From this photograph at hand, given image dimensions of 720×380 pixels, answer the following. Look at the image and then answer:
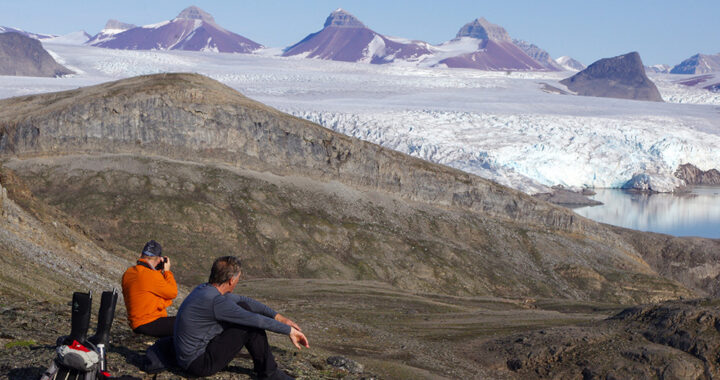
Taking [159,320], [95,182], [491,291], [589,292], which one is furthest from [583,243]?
[159,320]

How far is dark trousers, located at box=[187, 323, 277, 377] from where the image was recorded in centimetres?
1022

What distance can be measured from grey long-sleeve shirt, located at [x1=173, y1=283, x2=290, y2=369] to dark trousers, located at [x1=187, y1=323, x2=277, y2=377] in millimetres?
86

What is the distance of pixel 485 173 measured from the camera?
11450 centimetres

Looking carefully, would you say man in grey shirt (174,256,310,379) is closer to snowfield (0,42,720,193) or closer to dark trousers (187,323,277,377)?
dark trousers (187,323,277,377)

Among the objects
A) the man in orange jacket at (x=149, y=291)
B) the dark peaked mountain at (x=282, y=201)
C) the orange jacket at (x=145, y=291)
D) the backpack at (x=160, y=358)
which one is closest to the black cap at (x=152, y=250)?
the man in orange jacket at (x=149, y=291)

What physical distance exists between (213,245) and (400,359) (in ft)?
102

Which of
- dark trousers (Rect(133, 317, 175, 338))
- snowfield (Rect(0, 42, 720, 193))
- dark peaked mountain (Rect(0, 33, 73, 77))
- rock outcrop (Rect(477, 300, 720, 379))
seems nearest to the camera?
dark trousers (Rect(133, 317, 175, 338))

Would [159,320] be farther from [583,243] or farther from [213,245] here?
[583,243]

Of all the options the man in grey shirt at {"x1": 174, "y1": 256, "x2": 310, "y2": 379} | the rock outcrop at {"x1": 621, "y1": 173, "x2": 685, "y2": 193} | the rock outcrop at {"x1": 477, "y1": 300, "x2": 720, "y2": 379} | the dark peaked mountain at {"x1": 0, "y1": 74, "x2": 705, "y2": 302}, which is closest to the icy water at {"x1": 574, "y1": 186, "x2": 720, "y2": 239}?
the rock outcrop at {"x1": 621, "y1": 173, "x2": 685, "y2": 193}

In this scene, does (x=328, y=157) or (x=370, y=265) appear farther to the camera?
(x=328, y=157)

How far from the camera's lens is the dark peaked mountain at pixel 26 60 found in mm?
182875

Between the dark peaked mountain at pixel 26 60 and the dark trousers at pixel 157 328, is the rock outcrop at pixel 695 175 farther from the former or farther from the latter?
the dark peaked mountain at pixel 26 60

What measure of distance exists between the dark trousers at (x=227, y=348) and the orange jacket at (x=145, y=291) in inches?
72.2

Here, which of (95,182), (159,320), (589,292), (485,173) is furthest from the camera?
(485,173)
